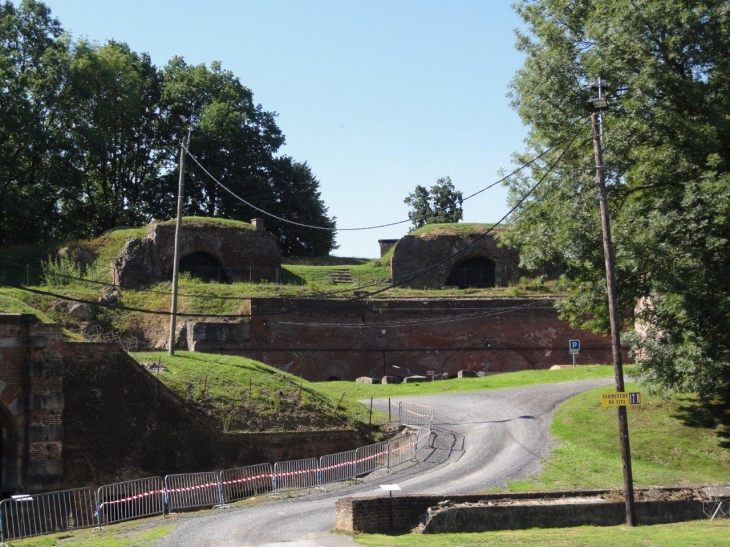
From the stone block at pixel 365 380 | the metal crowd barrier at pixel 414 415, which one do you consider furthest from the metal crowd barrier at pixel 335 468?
the stone block at pixel 365 380

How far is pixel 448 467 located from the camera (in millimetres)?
24438

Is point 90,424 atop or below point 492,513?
atop

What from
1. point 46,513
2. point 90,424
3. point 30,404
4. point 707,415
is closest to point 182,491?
point 90,424

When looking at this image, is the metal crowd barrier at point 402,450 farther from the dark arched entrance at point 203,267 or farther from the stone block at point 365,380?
the dark arched entrance at point 203,267

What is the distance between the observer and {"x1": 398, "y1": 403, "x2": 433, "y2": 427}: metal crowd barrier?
28681 mm

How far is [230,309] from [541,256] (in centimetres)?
1685

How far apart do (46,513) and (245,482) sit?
5038 mm

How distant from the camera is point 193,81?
61.8m

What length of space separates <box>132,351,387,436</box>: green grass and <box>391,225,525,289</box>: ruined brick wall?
17.2m

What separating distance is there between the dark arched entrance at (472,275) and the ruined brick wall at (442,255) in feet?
1.44

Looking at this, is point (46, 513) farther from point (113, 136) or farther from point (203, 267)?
point (113, 136)

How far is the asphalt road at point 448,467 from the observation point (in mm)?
17781

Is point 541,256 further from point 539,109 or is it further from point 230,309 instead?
point 230,309

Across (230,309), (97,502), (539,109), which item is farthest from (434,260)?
(97,502)
